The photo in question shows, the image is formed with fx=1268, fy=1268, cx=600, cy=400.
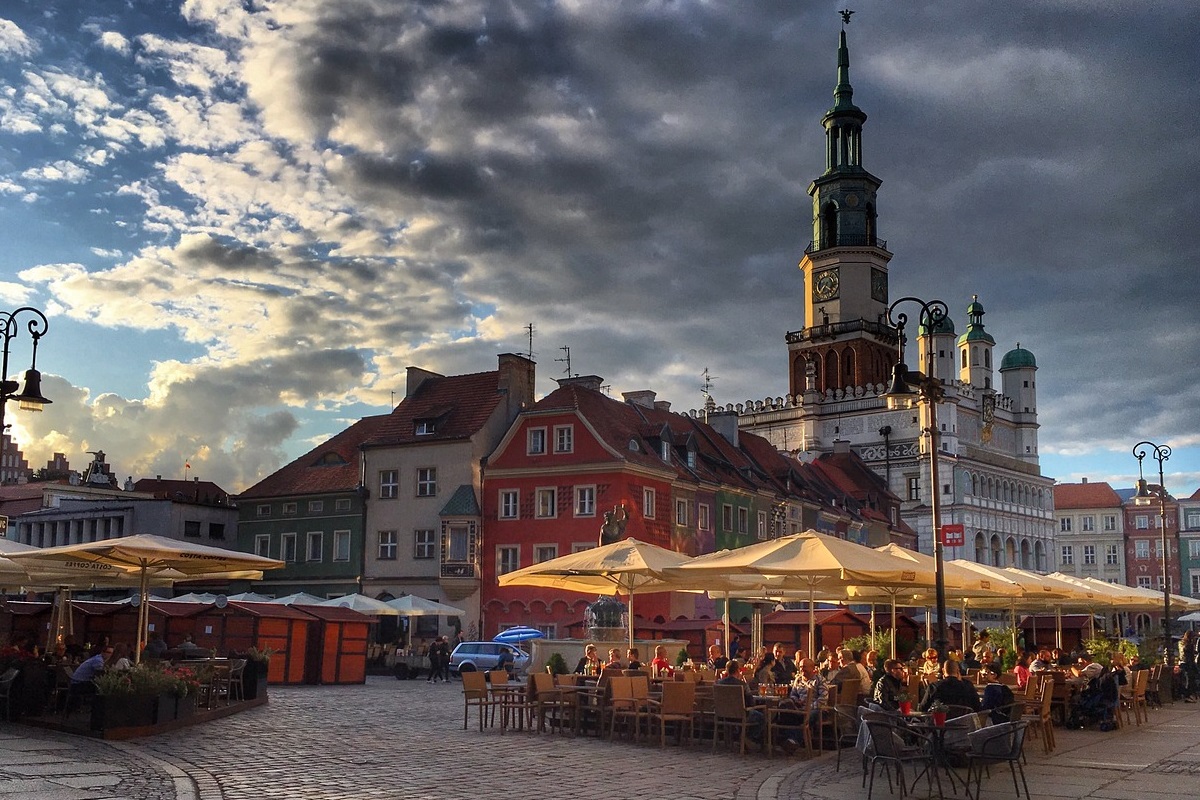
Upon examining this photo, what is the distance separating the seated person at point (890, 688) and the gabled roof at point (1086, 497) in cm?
11119

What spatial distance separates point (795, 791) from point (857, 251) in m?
89.7

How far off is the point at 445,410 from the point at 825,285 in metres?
56.9

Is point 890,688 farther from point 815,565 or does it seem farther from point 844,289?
point 844,289

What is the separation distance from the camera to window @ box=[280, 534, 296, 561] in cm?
5509

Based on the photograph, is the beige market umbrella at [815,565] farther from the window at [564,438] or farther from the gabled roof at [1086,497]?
the gabled roof at [1086,497]

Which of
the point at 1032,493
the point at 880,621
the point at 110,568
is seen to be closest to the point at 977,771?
the point at 110,568

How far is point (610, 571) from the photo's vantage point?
2141 centimetres

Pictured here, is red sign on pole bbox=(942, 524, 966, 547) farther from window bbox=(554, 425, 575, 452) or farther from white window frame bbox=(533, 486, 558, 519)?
white window frame bbox=(533, 486, 558, 519)

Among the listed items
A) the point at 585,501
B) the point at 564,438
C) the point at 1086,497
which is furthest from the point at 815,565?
the point at 1086,497

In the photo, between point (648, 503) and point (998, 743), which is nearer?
point (998, 743)

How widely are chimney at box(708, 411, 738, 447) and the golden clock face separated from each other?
41769mm

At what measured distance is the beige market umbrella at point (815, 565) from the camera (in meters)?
19.0

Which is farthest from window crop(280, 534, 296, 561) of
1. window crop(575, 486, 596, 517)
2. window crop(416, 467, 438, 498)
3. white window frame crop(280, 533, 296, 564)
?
window crop(575, 486, 596, 517)

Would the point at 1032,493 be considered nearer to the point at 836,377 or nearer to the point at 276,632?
the point at 836,377
